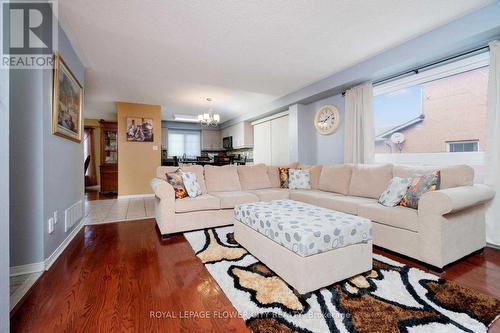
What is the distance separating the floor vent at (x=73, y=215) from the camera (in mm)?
2435

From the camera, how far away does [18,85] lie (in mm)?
1794

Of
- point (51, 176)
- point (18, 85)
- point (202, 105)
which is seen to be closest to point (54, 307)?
point (51, 176)

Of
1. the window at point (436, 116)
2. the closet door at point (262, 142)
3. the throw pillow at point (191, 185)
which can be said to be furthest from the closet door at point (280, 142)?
the throw pillow at point (191, 185)

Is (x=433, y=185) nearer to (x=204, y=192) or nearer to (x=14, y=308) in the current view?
(x=204, y=192)

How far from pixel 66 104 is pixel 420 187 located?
12.7 ft

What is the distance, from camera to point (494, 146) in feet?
7.27

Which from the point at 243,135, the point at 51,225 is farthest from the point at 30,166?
the point at 243,135

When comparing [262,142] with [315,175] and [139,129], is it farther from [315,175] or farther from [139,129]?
[139,129]

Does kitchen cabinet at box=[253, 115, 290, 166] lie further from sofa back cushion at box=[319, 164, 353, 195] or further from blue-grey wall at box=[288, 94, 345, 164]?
sofa back cushion at box=[319, 164, 353, 195]

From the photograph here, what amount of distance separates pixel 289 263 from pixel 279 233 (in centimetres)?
22

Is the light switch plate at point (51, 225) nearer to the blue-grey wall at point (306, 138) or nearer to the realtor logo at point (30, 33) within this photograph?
the realtor logo at point (30, 33)

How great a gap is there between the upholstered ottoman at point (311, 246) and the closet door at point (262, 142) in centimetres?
415

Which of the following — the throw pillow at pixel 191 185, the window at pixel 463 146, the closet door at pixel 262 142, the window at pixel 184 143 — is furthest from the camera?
the window at pixel 184 143

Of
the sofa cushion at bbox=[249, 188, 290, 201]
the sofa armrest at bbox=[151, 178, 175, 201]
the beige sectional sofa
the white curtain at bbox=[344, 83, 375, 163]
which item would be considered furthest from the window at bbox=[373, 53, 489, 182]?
the sofa armrest at bbox=[151, 178, 175, 201]
